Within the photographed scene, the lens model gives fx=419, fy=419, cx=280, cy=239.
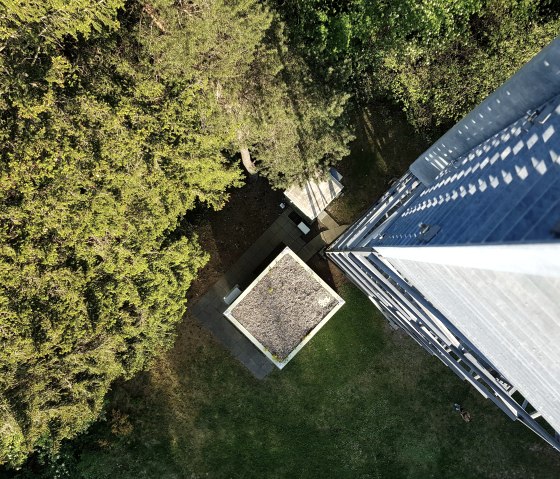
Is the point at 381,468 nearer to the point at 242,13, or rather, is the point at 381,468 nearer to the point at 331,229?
the point at 331,229

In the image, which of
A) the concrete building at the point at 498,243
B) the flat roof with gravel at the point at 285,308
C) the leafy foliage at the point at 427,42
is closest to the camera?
the concrete building at the point at 498,243

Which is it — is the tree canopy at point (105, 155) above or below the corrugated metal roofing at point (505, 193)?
above

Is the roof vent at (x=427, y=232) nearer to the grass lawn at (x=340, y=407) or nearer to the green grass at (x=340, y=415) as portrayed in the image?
the grass lawn at (x=340, y=407)

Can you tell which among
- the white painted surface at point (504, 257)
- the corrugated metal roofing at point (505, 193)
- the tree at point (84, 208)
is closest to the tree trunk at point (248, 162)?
the tree at point (84, 208)

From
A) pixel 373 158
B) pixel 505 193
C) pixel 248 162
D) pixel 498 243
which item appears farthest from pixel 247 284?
pixel 498 243

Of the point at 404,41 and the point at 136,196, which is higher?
the point at 136,196

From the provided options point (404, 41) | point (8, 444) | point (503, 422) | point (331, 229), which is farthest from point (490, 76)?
point (8, 444)
